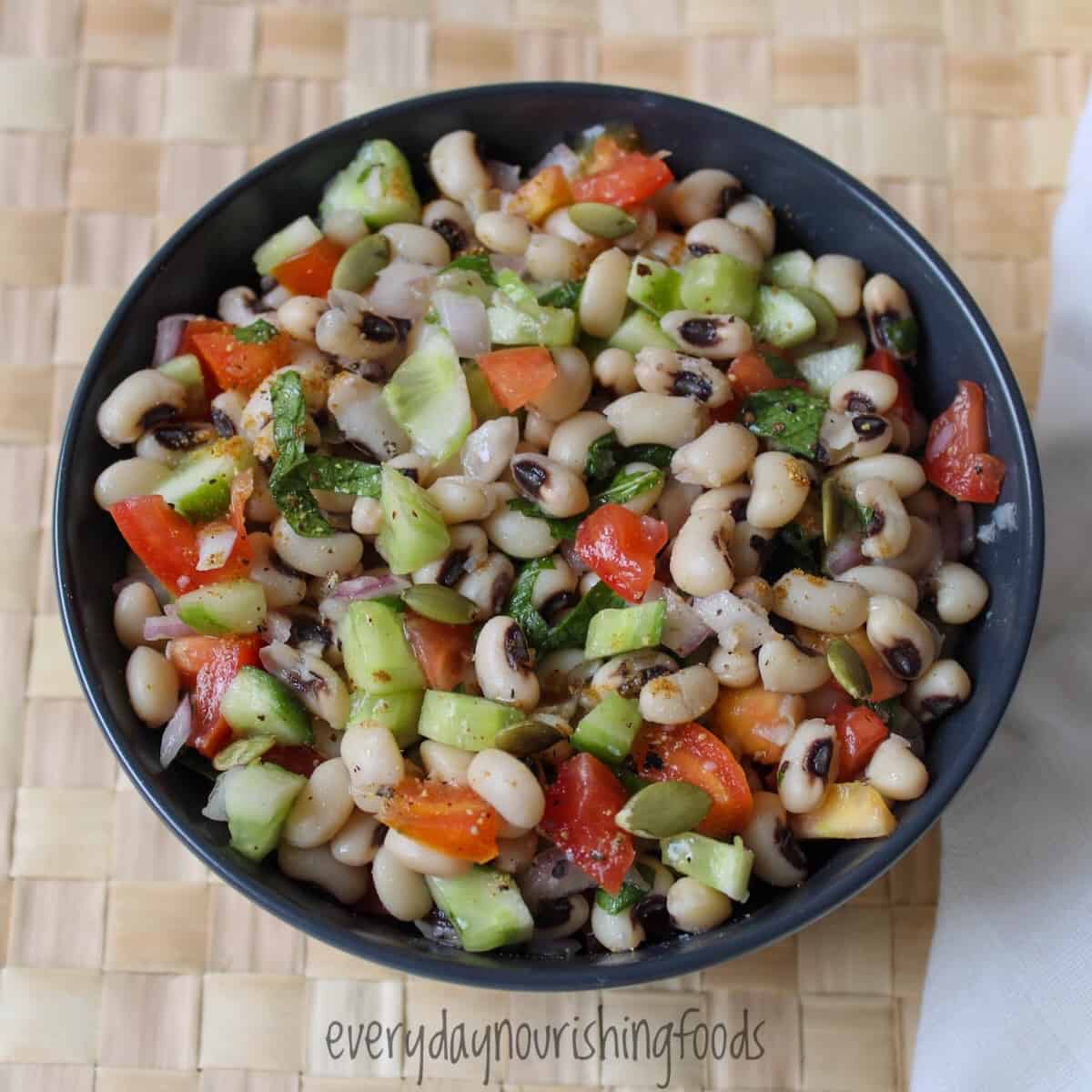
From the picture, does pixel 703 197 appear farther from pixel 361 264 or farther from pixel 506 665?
pixel 506 665

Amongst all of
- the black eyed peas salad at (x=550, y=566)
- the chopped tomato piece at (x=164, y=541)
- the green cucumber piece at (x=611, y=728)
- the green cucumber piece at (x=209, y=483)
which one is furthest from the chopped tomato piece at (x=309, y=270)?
the green cucumber piece at (x=611, y=728)

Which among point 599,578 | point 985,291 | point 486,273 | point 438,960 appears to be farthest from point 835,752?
point 985,291

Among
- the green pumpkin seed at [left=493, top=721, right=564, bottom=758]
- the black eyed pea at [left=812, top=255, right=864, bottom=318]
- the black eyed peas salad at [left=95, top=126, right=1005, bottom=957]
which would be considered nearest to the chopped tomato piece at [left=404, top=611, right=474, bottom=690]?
the black eyed peas salad at [left=95, top=126, right=1005, bottom=957]

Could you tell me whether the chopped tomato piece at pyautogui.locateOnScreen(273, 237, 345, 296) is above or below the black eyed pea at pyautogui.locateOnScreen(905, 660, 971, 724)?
above

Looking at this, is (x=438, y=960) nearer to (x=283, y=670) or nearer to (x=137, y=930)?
(x=283, y=670)

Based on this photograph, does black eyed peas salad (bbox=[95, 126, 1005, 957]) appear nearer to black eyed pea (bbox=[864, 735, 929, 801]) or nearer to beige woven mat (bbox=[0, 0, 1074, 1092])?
black eyed pea (bbox=[864, 735, 929, 801])

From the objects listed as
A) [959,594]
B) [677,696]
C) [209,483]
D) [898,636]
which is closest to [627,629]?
[677,696]

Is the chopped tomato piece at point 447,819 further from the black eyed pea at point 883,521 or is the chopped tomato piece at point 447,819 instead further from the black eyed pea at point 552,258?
the black eyed pea at point 552,258

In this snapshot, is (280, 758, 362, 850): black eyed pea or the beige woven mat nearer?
(280, 758, 362, 850): black eyed pea
